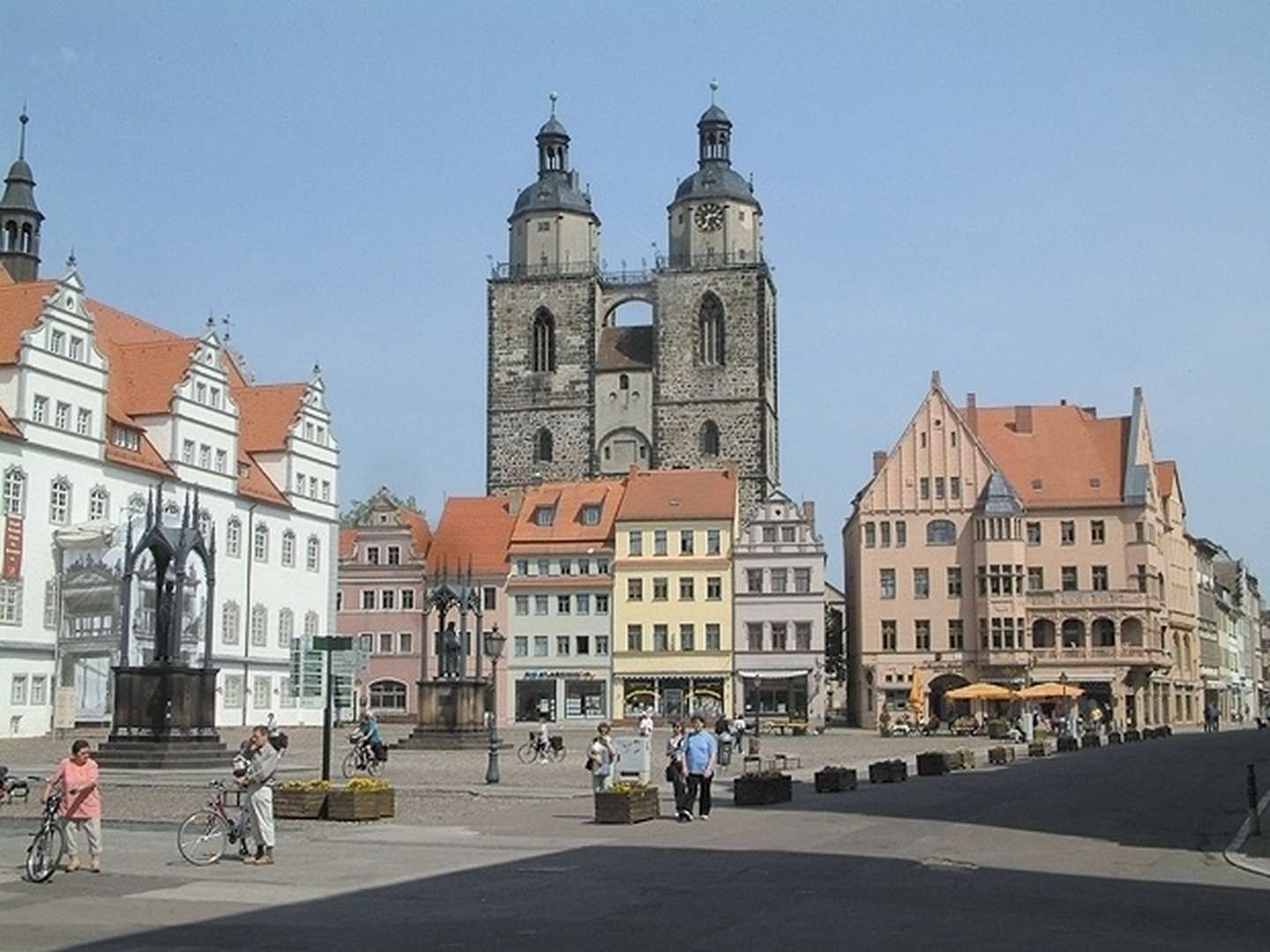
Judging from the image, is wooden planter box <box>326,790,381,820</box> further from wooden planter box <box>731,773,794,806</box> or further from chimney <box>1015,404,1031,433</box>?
chimney <box>1015,404,1031,433</box>

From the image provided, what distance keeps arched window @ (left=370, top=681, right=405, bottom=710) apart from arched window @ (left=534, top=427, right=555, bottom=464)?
22801 mm

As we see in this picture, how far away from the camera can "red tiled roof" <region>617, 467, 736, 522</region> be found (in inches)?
3398

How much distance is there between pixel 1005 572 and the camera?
82688mm

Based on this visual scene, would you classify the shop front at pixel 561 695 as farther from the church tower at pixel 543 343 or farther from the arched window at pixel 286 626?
the church tower at pixel 543 343

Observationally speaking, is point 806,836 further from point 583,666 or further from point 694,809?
point 583,666

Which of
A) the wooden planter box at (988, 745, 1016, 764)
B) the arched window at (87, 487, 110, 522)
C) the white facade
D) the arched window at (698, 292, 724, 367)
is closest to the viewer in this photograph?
the wooden planter box at (988, 745, 1016, 764)

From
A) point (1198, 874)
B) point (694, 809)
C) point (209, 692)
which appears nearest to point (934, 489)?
point (209, 692)

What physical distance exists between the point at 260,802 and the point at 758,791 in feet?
39.9

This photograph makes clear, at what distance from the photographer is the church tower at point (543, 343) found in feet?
343

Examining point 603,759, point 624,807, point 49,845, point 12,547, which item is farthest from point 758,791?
point 12,547

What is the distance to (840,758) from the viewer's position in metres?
48.6

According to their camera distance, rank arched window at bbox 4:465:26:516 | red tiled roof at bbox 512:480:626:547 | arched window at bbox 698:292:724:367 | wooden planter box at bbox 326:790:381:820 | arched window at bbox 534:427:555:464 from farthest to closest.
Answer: arched window at bbox 534:427:555:464
arched window at bbox 698:292:724:367
red tiled roof at bbox 512:480:626:547
arched window at bbox 4:465:26:516
wooden planter box at bbox 326:790:381:820

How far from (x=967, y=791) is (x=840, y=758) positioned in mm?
16739

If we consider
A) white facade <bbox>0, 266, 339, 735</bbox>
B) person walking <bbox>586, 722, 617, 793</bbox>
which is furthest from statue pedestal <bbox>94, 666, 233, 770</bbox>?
person walking <bbox>586, 722, 617, 793</bbox>
